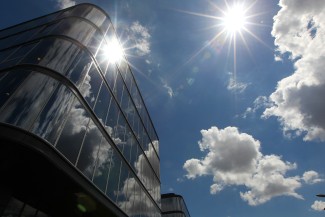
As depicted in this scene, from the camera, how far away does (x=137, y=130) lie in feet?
71.2

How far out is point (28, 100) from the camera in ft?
28.5

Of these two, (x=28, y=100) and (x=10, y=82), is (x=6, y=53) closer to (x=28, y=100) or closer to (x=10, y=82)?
(x=10, y=82)

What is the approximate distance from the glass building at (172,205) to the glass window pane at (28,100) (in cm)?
3516

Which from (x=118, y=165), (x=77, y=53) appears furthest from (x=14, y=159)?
(x=118, y=165)

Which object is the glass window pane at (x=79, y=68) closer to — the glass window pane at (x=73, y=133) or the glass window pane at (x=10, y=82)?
the glass window pane at (x=73, y=133)

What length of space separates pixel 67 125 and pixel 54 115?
777 millimetres

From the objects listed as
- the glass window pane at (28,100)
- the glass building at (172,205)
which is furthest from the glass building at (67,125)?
the glass building at (172,205)

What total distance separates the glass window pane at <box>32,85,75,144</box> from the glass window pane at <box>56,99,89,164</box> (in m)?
0.31

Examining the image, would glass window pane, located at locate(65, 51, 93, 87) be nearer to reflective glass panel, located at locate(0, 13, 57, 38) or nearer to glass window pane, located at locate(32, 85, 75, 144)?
glass window pane, located at locate(32, 85, 75, 144)

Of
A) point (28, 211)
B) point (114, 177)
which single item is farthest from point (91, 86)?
point (28, 211)

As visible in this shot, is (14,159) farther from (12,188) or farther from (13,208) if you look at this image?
(13,208)

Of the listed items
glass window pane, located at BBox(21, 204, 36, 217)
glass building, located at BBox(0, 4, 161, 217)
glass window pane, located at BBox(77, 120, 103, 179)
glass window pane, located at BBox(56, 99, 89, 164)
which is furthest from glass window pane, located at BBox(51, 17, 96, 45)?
glass window pane, located at BBox(21, 204, 36, 217)

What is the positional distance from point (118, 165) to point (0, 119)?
26.1 feet

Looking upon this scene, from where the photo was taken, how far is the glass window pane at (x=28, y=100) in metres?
8.00
